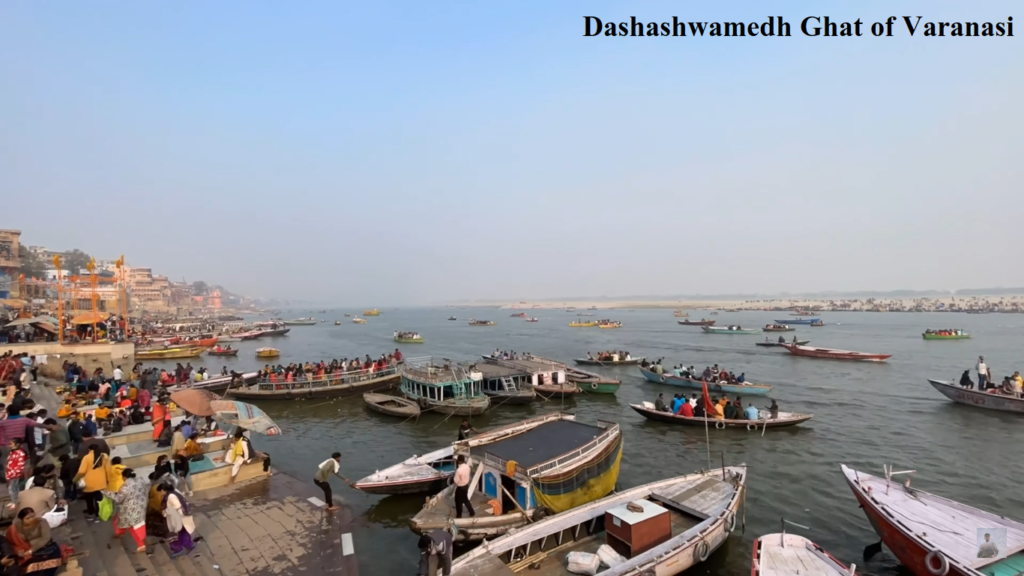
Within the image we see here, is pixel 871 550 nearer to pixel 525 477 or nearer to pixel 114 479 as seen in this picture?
pixel 525 477

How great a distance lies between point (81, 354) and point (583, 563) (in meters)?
42.0

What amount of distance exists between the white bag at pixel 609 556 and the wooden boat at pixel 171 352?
67.5 meters

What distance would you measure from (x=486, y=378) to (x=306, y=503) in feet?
→ 70.9

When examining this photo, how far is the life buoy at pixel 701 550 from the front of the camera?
12047mm

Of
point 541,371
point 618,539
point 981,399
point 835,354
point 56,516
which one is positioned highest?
point 56,516

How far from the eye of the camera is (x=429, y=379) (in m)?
31.5

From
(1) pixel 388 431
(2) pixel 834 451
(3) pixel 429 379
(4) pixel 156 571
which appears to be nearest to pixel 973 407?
(2) pixel 834 451

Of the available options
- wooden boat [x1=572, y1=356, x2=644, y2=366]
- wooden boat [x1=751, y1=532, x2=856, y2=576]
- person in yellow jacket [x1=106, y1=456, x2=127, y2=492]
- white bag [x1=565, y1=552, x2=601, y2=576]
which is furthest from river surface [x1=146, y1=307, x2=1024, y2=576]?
person in yellow jacket [x1=106, y1=456, x2=127, y2=492]

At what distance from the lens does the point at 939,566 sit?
1114 centimetres

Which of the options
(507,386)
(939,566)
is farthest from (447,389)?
(939,566)

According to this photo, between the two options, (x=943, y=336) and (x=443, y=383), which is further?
(x=943, y=336)

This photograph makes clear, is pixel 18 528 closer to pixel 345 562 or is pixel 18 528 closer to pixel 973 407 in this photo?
pixel 345 562

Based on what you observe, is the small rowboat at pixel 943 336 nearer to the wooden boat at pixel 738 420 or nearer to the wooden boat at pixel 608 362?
the wooden boat at pixel 608 362

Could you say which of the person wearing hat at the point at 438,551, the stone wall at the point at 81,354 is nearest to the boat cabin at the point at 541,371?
the person wearing hat at the point at 438,551
